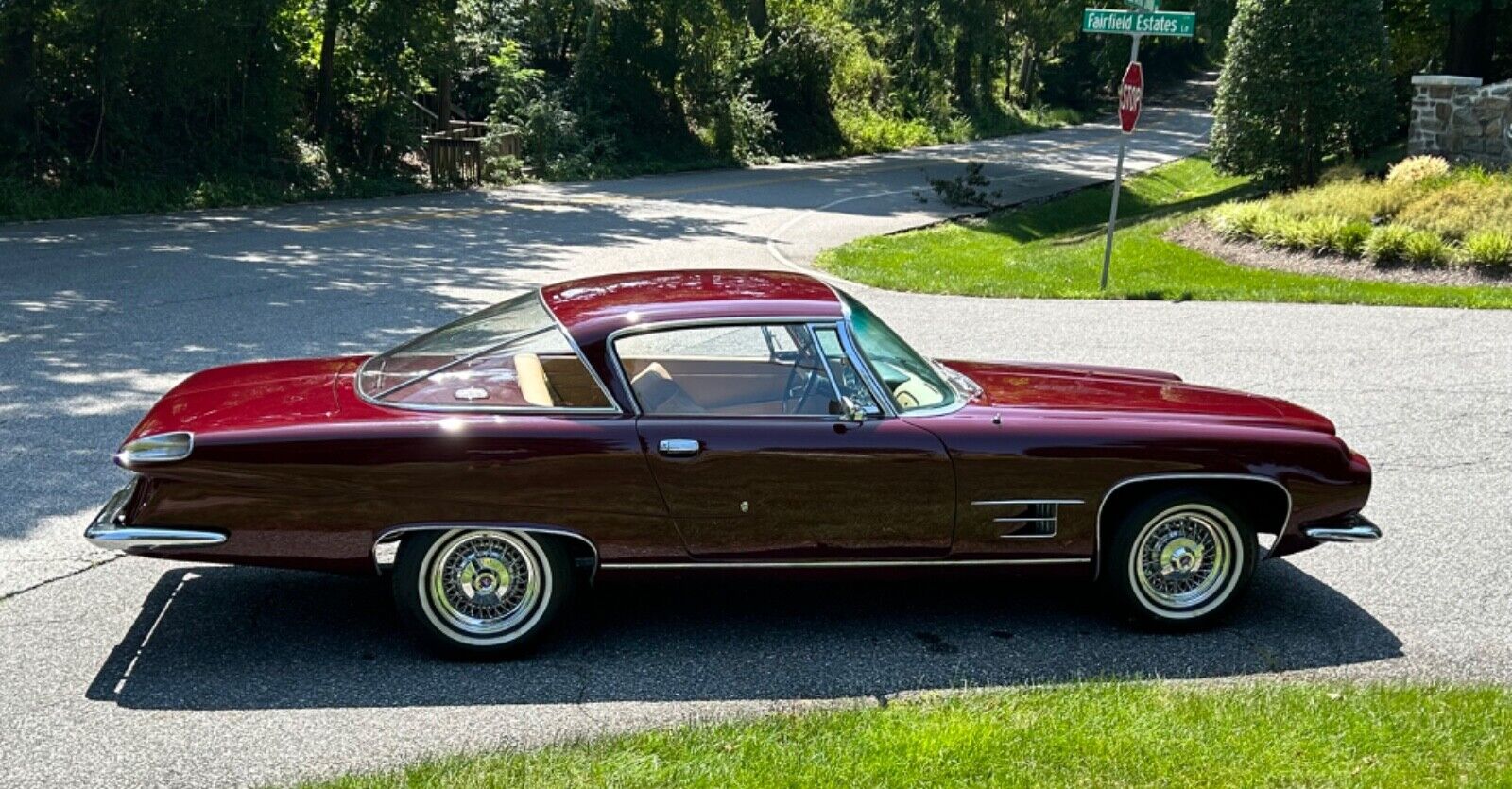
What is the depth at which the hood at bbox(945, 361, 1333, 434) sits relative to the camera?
604 cm

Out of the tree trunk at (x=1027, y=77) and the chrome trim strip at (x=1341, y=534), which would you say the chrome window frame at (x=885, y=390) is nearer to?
the chrome trim strip at (x=1341, y=534)

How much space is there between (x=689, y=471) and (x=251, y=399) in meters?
1.76

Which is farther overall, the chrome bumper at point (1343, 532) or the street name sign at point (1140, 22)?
the street name sign at point (1140, 22)

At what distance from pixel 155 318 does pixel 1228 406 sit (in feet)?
31.1

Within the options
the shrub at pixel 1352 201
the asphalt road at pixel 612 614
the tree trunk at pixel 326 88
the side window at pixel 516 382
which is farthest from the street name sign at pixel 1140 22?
the tree trunk at pixel 326 88

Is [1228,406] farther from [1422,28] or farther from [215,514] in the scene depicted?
[1422,28]

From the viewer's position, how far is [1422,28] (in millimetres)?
27969

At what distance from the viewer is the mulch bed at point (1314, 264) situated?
15820 mm

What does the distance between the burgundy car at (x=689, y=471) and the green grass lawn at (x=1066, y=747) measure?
31.6 inches

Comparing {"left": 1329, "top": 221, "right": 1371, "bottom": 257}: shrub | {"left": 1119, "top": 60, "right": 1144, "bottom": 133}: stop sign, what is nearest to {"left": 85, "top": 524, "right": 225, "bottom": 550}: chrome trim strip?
{"left": 1119, "top": 60, "right": 1144, "bottom": 133}: stop sign

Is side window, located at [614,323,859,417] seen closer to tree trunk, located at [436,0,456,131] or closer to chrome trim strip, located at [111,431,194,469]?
chrome trim strip, located at [111,431,194,469]

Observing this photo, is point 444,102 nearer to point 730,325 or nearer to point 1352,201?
point 1352,201

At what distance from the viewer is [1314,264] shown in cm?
1709

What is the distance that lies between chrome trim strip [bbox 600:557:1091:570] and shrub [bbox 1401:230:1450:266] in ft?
40.1
